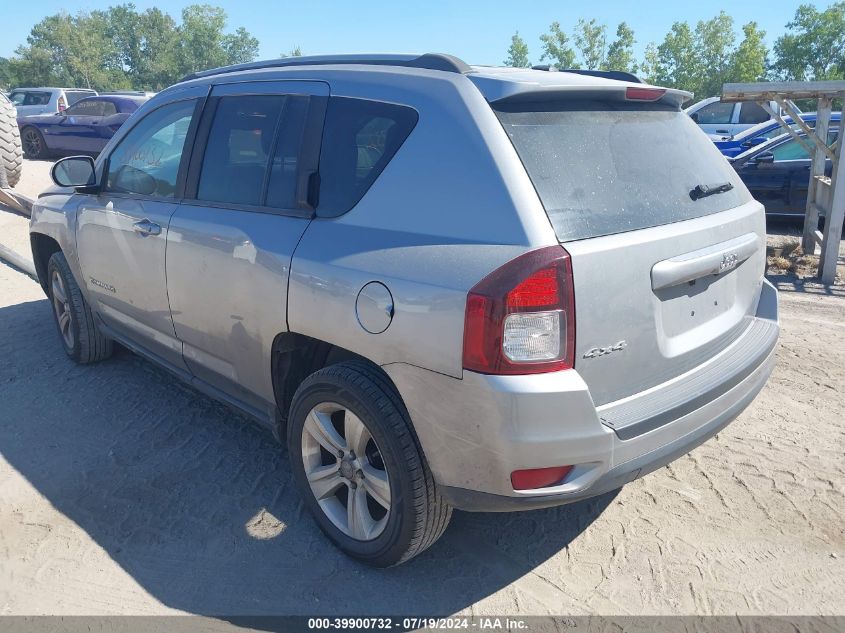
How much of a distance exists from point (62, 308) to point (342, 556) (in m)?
3.34

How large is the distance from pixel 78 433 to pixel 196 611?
5.93ft

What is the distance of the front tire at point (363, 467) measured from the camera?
2.46 m

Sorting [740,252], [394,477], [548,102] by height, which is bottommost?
[394,477]

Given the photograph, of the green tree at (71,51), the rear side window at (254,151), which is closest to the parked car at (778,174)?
the rear side window at (254,151)

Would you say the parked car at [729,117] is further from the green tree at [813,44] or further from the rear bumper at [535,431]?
the green tree at [813,44]

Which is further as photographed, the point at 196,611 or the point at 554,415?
the point at 196,611

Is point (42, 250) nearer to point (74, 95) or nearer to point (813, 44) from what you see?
point (74, 95)

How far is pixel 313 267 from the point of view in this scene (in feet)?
8.70

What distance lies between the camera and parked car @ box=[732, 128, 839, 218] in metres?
9.73

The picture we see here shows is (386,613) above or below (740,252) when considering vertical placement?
below

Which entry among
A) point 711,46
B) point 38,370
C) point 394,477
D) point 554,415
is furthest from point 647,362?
point 711,46

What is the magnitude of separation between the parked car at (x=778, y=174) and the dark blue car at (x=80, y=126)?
40.4 ft

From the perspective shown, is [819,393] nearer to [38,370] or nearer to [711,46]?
[38,370]

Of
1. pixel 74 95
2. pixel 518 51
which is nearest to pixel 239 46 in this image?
pixel 518 51
